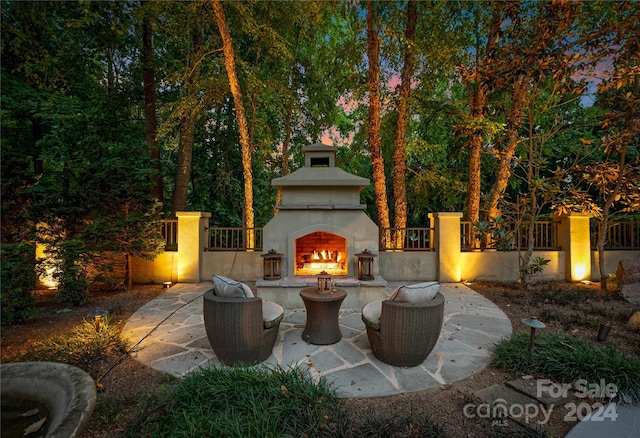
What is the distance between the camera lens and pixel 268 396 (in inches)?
111

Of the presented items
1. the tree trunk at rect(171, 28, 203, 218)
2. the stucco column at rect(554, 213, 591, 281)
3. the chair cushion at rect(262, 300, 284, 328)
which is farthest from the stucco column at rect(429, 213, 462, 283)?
the tree trunk at rect(171, 28, 203, 218)

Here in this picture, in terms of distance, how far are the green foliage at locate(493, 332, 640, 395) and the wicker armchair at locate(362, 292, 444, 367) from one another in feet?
3.17

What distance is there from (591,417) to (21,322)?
7774mm

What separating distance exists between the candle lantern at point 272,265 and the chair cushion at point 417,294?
325cm

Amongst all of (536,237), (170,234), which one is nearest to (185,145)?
(170,234)

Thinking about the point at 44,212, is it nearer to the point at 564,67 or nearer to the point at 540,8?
the point at 564,67

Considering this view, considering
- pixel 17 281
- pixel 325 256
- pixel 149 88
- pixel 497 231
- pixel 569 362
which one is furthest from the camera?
pixel 149 88

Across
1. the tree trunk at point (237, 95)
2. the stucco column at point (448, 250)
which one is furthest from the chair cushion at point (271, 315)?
the stucco column at point (448, 250)

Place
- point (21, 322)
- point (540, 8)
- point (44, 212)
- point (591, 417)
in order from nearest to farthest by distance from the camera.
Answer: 1. point (591, 417)
2. point (21, 322)
3. point (44, 212)
4. point (540, 8)

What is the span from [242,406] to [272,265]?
3.69m

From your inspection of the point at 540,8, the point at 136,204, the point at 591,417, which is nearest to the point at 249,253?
the point at 136,204

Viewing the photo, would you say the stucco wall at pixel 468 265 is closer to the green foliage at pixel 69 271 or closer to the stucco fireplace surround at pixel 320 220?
the stucco fireplace surround at pixel 320 220

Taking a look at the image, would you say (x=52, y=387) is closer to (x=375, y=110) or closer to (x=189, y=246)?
(x=189, y=246)

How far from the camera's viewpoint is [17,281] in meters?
4.58
